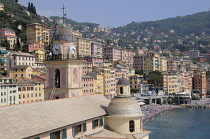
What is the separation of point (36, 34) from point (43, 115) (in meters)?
107

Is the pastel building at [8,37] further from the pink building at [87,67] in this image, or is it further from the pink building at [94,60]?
the pink building at [87,67]

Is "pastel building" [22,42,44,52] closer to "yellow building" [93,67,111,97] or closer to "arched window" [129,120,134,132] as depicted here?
"yellow building" [93,67,111,97]

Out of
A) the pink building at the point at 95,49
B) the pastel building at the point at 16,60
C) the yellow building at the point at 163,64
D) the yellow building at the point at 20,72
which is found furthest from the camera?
the yellow building at the point at 163,64

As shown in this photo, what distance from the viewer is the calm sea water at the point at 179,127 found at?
66000 millimetres

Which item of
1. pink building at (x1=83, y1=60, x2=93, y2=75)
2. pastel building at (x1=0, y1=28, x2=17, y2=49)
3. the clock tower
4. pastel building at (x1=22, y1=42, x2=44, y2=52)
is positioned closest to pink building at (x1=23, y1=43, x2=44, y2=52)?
pastel building at (x1=22, y1=42, x2=44, y2=52)

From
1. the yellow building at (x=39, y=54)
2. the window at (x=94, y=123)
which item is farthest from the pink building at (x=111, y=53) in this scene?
the window at (x=94, y=123)

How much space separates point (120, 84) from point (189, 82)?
132213mm

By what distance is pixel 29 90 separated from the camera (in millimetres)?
72250

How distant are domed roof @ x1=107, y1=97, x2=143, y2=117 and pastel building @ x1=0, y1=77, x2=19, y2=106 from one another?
42243mm

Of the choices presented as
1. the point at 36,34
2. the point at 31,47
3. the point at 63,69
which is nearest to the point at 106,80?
the point at 31,47

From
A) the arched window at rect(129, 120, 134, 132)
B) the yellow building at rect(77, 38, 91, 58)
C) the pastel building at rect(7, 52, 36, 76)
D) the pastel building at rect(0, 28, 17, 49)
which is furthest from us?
the yellow building at rect(77, 38, 91, 58)

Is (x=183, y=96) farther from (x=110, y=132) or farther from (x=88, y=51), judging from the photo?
(x=110, y=132)

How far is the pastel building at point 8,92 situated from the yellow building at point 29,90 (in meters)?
1.83

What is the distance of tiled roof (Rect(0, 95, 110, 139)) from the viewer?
18266 mm
